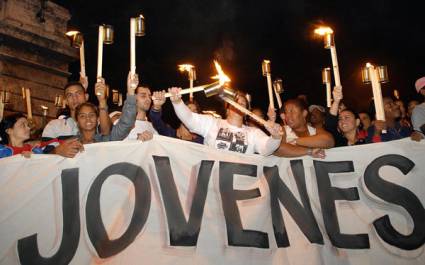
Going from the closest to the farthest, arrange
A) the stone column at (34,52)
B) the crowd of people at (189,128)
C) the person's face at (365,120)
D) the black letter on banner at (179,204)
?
the black letter on banner at (179,204) < the crowd of people at (189,128) < the person's face at (365,120) < the stone column at (34,52)

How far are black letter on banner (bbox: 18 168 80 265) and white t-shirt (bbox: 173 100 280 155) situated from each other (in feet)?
3.93

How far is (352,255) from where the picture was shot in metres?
3.71

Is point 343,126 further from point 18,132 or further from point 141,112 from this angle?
point 18,132

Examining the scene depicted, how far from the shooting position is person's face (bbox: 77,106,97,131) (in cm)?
430

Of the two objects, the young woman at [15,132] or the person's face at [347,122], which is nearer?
the young woman at [15,132]

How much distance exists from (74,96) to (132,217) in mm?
1877

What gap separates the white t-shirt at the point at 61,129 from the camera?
15.0ft

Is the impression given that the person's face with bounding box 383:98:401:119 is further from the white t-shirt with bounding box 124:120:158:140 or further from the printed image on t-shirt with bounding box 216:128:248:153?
the white t-shirt with bounding box 124:120:158:140

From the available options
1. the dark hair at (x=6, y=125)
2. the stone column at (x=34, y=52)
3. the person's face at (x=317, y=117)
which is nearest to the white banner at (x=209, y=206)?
the dark hair at (x=6, y=125)

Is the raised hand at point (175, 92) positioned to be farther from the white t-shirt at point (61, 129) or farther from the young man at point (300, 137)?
the white t-shirt at point (61, 129)

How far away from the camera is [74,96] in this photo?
4.88 m

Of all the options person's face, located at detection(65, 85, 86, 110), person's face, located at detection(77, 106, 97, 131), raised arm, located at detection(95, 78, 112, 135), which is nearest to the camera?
raised arm, located at detection(95, 78, 112, 135)

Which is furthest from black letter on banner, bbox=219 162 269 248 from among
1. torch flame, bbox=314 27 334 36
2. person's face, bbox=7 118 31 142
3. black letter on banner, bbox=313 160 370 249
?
person's face, bbox=7 118 31 142

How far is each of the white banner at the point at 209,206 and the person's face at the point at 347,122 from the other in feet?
2.76
